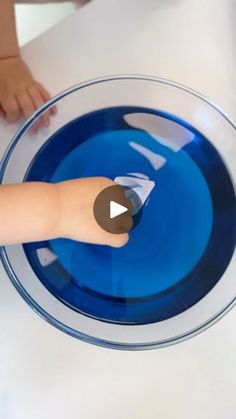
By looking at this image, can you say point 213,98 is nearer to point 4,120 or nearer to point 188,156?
point 188,156

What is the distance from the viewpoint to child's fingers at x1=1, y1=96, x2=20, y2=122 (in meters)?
0.52

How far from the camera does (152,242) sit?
48cm

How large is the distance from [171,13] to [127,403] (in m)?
0.39

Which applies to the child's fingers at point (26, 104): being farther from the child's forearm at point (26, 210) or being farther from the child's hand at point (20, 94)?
the child's forearm at point (26, 210)

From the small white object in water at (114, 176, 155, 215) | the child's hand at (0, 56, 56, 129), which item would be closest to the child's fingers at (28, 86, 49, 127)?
the child's hand at (0, 56, 56, 129)

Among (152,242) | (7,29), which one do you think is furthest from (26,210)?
(7,29)

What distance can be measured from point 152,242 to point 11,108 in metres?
0.20

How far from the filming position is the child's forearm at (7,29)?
56 cm

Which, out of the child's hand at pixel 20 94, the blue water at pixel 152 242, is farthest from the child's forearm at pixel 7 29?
the blue water at pixel 152 242

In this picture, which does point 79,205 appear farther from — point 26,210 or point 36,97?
point 36,97
